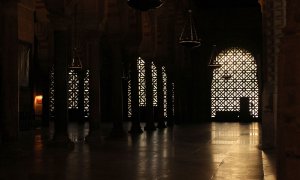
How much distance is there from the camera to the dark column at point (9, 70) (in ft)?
30.2

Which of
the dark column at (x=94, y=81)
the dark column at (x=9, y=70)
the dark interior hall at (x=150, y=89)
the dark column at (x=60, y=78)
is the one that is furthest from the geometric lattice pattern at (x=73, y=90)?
the dark column at (x=9, y=70)

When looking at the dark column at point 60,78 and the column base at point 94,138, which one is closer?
the dark column at point 60,78

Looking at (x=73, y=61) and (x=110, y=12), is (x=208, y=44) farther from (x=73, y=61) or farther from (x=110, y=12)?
(x=110, y=12)

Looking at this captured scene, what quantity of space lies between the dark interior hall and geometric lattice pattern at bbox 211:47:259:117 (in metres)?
0.06

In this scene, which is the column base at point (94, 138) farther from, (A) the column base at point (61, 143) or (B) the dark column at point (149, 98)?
(B) the dark column at point (149, 98)

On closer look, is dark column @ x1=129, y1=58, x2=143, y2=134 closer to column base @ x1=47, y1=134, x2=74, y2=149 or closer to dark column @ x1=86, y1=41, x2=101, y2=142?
dark column @ x1=86, y1=41, x2=101, y2=142

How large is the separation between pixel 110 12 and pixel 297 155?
12733 mm

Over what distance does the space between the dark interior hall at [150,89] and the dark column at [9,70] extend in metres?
0.02

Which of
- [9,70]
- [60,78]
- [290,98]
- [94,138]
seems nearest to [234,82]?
[94,138]

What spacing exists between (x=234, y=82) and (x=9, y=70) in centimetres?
2021

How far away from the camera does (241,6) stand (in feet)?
91.8

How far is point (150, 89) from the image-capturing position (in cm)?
1841

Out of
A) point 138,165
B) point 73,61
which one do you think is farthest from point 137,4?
point 73,61

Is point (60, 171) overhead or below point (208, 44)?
below
